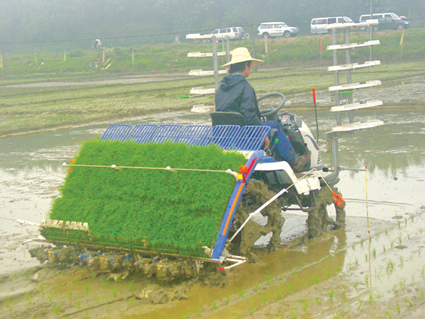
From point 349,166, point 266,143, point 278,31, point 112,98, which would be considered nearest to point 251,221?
point 266,143

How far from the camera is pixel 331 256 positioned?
5770mm

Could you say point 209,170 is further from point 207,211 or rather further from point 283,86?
point 283,86

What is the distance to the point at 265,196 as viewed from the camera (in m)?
5.39

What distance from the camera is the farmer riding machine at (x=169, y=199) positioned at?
4840 mm

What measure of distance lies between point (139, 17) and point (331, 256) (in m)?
73.5

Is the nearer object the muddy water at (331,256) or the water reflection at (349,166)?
the muddy water at (331,256)

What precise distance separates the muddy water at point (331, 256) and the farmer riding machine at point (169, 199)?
33cm

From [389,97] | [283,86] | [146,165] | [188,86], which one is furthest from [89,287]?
[188,86]

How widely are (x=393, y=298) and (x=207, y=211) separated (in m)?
1.78

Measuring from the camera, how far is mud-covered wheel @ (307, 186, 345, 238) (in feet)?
20.9

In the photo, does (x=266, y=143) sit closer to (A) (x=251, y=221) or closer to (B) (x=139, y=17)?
(A) (x=251, y=221)

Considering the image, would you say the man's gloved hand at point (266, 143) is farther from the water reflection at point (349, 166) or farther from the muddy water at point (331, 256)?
the water reflection at point (349, 166)

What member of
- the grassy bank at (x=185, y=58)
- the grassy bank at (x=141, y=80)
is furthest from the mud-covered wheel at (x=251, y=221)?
the grassy bank at (x=185, y=58)

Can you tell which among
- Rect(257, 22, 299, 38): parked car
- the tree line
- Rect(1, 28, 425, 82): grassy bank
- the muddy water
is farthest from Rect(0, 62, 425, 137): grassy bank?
the tree line
